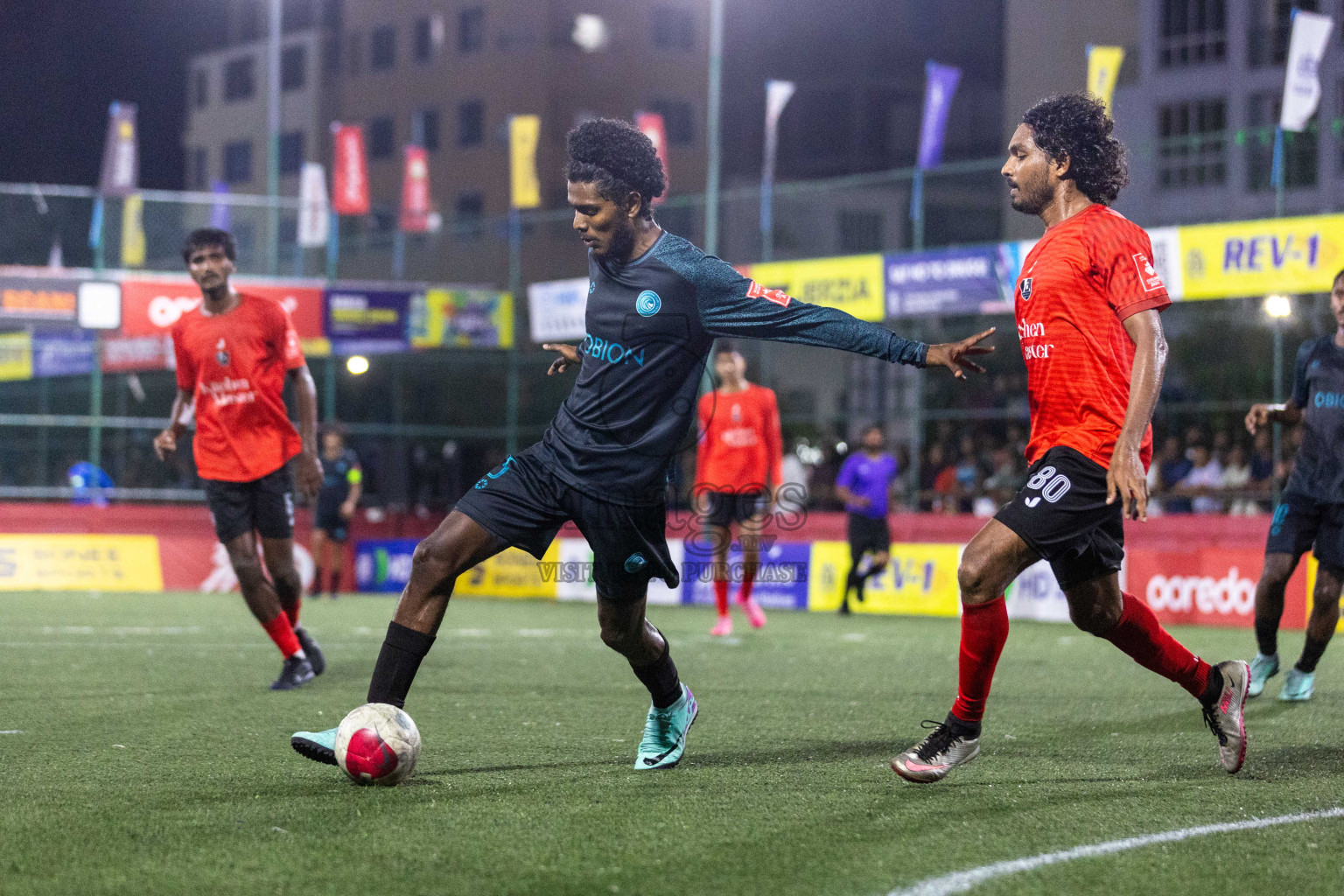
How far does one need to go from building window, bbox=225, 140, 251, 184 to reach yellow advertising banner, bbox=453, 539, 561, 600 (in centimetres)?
4146

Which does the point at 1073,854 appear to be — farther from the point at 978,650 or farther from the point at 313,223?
the point at 313,223

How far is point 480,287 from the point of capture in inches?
1025

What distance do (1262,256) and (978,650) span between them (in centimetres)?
1323

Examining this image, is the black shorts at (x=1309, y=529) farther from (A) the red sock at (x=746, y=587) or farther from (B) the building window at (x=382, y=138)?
(B) the building window at (x=382, y=138)

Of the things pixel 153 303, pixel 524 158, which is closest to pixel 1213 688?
pixel 153 303

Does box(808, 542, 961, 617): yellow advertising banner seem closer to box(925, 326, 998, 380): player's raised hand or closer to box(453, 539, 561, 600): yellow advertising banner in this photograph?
box(453, 539, 561, 600): yellow advertising banner

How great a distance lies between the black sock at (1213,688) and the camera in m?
5.49

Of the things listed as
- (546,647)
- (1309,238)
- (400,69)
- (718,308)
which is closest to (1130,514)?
(718,308)

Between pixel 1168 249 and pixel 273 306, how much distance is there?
39.5 ft

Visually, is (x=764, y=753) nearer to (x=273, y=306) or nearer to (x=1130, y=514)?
(x=1130, y=514)

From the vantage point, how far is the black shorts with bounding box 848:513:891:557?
16094 millimetres

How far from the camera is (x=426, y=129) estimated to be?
51.3 meters

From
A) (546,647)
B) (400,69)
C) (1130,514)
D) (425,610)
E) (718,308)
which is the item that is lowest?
(546,647)

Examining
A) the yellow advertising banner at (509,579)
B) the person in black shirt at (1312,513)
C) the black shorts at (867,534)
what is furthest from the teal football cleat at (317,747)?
the yellow advertising banner at (509,579)
